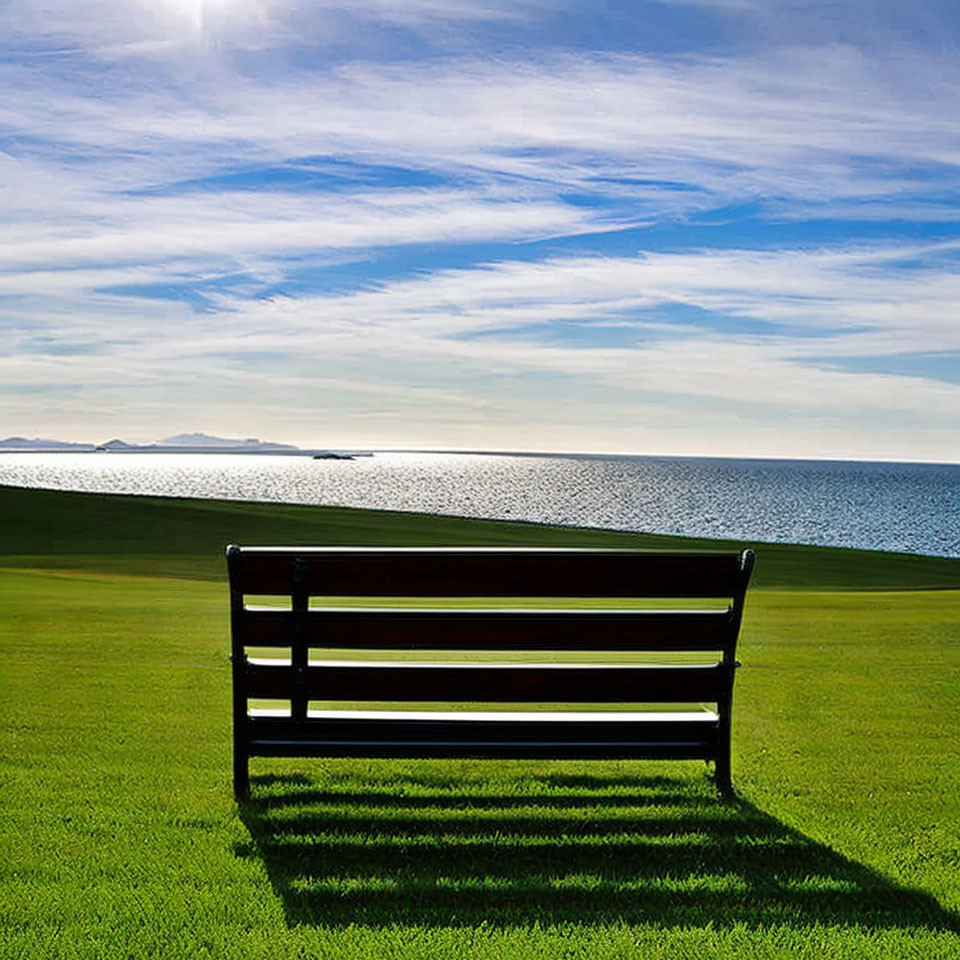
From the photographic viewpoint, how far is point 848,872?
4.75 m

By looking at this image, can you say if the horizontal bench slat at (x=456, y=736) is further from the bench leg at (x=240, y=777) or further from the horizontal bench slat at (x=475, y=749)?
the bench leg at (x=240, y=777)

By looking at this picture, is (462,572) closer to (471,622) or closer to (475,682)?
(471,622)

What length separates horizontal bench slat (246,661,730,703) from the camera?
547cm

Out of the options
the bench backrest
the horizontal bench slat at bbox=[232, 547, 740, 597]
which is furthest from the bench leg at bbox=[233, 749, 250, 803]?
the horizontal bench slat at bbox=[232, 547, 740, 597]

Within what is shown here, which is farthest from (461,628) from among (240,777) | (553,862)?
(240,777)

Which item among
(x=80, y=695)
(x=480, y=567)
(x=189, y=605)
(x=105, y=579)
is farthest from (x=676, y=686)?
(x=105, y=579)

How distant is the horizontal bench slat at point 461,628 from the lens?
5.40 metres

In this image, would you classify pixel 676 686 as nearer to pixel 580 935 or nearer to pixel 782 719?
pixel 580 935

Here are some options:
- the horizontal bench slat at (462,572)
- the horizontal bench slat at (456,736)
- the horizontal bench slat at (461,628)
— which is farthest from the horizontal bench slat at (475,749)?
the horizontal bench slat at (462,572)

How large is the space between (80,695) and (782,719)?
5.17 metres

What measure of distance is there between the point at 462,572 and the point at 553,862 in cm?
136

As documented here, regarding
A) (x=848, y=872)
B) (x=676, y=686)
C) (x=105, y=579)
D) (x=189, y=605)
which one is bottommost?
(x=105, y=579)

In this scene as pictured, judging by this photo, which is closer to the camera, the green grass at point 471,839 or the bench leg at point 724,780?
the green grass at point 471,839

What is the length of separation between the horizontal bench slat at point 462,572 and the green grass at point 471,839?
110cm
